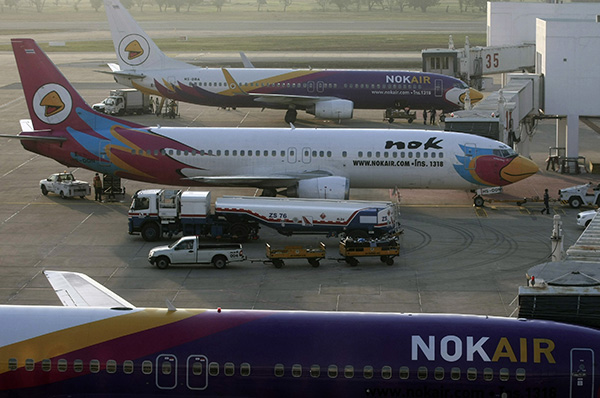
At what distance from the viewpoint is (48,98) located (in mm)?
52781

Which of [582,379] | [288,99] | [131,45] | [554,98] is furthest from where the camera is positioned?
[131,45]

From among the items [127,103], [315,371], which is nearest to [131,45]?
[127,103]

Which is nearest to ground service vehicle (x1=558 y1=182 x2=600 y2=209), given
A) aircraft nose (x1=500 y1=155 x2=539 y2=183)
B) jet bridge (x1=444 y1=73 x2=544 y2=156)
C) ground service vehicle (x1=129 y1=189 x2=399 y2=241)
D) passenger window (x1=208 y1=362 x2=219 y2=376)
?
aircraft nose (x1=500 y1=155 x2=539 y2=183)

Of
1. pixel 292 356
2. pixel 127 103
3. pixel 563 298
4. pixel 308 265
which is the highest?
pixel 563 298

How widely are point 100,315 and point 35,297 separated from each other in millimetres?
14498

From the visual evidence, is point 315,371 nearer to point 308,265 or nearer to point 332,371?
point 332,371

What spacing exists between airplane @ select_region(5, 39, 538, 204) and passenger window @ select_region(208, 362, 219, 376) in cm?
2809

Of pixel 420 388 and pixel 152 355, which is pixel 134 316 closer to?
pixel 152 355

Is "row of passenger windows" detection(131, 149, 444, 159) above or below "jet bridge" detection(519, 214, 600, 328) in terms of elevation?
below

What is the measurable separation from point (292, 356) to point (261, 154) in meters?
29.4

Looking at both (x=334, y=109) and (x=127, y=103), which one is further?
(x=127, y=103)

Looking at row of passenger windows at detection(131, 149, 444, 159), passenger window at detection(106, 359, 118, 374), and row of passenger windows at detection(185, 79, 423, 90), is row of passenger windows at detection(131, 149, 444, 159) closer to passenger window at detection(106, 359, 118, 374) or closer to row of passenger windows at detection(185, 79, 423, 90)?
row of passenger windows at detection(185, 79, 423, 90)

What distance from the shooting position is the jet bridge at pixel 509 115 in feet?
181

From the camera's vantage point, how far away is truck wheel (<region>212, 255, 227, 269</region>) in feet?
137
